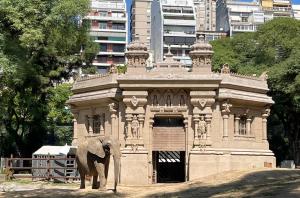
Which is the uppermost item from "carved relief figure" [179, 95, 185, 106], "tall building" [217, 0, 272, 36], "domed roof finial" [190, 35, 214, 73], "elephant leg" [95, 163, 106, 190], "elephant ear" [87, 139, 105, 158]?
"tall building" [217, 0, 272, 36]

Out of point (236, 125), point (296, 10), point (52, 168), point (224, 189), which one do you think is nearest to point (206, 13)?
point (296, 10)

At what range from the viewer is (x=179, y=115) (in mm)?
27688

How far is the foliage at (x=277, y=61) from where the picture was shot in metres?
38.4

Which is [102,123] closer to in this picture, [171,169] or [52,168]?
[52,168]

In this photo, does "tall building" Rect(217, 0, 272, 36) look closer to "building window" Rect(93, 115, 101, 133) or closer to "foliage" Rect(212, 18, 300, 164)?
"foliage" Rect(212, 18, 300, 164)

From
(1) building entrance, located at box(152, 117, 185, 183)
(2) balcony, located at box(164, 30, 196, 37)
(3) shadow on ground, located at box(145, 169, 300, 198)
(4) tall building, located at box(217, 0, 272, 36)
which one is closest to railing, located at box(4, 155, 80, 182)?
(1) building entrance, located at box(152, 117, 185, 183)

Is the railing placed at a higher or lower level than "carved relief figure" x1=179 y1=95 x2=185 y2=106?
lower

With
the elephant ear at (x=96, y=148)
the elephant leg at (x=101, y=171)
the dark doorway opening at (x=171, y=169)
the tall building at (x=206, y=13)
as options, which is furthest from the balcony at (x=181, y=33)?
the elephant leg at (x=101, y=171)

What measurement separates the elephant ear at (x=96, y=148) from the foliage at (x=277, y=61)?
66.1 feet

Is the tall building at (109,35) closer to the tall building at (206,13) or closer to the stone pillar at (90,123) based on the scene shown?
the tall building at (206,13)

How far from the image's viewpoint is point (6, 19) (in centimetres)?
2320

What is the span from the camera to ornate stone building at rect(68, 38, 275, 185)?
88.1ft

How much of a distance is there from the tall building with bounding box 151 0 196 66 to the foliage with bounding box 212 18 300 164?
47674 mm

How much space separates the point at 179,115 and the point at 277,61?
17.0 meters
